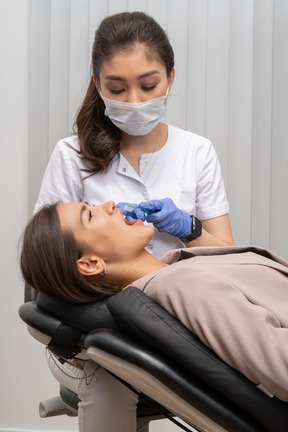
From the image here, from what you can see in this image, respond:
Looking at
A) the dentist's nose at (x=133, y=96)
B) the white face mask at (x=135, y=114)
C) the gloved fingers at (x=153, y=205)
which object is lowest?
the gloved fingers at (x=153, y=205)

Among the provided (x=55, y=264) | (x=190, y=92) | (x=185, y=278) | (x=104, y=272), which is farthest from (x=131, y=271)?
(x=190, y=92)

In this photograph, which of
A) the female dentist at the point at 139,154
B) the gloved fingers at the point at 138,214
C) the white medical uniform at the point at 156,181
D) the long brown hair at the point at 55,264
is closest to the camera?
the long brown hair at the point at 55,264

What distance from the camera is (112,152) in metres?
1.86

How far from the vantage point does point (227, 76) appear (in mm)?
2369

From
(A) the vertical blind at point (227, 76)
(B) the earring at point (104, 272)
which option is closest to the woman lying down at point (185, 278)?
(B) the earring at point (104, 272)

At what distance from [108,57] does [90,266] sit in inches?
27.4

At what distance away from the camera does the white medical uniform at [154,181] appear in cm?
184

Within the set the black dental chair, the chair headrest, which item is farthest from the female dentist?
the black dental chair

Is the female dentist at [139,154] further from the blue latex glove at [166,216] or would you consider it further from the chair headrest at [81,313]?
the chair headrest at [81,313]

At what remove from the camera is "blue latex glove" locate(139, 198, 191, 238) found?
1.58m

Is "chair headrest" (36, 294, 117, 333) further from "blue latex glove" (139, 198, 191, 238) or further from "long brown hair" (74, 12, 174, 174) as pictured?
"long brown hair" (74, 12, 174, 174)

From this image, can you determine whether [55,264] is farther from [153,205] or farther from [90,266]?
[153,205]

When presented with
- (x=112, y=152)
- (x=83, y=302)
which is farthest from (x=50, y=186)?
(x=83, y=302)

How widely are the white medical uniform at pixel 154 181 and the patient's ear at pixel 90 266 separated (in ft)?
1.52
